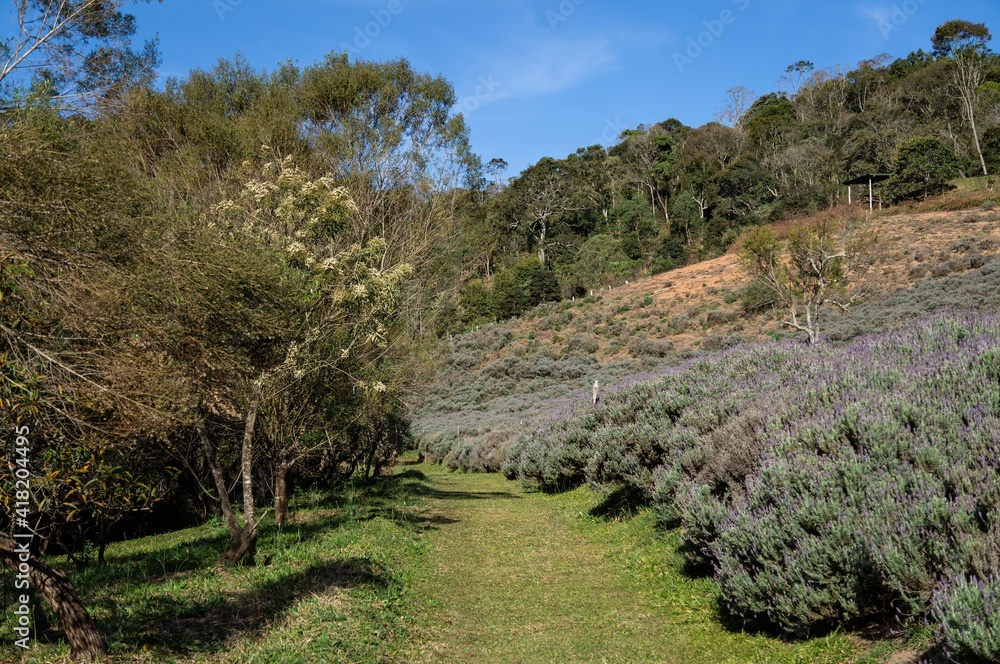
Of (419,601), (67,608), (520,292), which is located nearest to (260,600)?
(419,601)

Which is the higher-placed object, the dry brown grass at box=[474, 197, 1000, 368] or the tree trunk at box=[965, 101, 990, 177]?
the tree trunk at box=[965, 101, 990, 177]

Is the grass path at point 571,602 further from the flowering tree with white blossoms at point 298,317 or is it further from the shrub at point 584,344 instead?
the shrub at point 584,344

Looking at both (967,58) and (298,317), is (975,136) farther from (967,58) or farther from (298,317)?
(298,317)

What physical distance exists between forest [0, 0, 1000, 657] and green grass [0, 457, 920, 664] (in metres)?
0.44

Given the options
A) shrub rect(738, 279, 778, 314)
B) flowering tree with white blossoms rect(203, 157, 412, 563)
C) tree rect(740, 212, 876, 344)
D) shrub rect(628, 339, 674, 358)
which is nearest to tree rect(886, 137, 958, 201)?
shrub rect(738, 279, 778, 314)

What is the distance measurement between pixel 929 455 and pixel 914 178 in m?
54.1

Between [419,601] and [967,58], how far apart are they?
83.8m

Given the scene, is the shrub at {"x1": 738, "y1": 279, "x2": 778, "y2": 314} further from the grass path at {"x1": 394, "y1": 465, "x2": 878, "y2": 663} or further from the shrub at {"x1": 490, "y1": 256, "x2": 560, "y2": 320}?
the grass path at {"x1": 394, "y1": 465, "x2": 878, "y2": 663}

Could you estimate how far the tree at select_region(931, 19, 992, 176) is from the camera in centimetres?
5685

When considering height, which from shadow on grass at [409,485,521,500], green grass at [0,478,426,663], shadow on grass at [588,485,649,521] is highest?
green grass at [0,478,426,663]

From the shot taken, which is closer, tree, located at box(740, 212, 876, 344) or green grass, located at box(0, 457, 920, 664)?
green grass, located at box(0, 457, 920, 664)

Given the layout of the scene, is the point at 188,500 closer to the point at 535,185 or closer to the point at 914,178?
the point at 914,178

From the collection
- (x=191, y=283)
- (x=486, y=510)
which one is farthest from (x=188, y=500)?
(x=191, y=283)

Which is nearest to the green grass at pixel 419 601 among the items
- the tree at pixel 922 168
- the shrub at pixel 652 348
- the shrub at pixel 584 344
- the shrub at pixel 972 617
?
the shrub at pixel 972 617
